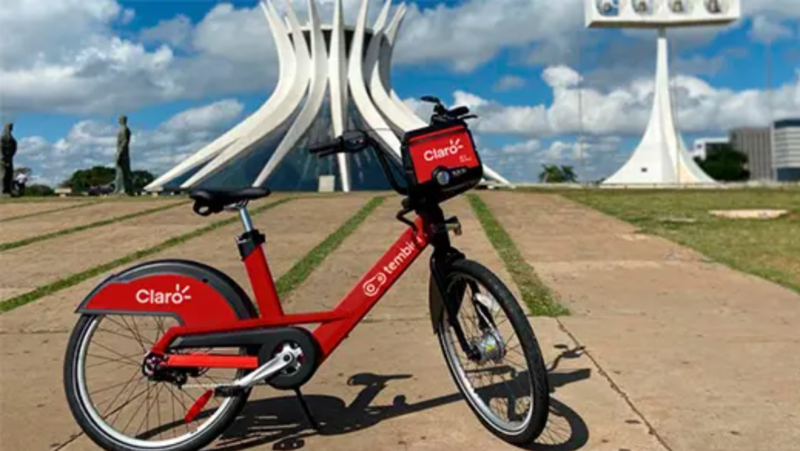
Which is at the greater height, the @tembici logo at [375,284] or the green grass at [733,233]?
the @tembici logo at [375,284]

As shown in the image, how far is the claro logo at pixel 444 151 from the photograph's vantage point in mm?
2863

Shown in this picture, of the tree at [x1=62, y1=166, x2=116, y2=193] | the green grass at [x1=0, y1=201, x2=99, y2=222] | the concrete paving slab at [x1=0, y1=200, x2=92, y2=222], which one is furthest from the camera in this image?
the tree at [x1=62, y1=166, x2=116, y2=193]

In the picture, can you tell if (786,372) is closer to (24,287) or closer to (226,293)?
(226,293)

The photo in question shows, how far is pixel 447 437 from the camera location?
294 cm

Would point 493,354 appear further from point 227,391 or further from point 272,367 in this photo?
point 227,391

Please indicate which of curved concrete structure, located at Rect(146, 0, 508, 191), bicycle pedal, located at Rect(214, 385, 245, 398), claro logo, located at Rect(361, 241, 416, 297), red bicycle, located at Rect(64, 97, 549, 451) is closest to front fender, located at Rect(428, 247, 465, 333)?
red bicycle, located at Rect(64, 97, 549, 451)

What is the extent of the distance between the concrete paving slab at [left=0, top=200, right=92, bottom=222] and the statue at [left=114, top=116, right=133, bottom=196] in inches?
318

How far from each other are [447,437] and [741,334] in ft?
7.59

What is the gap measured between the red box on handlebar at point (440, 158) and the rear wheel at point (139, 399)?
98cm

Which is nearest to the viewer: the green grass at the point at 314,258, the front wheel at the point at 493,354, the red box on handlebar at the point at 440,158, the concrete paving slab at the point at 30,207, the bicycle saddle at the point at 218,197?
the front wheel at the point at 493,354

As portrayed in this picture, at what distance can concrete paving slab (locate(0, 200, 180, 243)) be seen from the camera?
34.8ft

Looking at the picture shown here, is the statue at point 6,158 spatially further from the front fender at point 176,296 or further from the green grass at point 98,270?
the front fender at point 176,296

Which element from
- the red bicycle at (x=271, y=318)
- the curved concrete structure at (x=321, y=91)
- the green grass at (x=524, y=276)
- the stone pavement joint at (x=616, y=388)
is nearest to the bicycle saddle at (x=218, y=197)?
the red bicycle at (x=271, y=318)

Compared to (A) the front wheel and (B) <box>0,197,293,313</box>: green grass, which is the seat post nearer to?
(A) the front wheel
